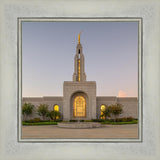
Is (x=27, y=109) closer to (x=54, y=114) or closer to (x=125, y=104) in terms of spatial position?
(x=54, y=114)

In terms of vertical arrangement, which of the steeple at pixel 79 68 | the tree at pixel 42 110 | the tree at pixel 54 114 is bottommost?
the tree at pixel 54 114

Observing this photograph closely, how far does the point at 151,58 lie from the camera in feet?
19.6

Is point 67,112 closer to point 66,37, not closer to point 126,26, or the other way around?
point 66,37

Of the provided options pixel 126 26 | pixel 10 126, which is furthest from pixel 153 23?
pixel 126 26

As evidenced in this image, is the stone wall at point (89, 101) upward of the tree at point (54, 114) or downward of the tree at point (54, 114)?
upward

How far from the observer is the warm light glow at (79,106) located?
25609 millimetres

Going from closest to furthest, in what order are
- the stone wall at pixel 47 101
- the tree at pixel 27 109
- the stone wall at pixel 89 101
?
the tree at pixel 27 109, the stone wall at pixel 89 101, the stone wall at pixel 47 101

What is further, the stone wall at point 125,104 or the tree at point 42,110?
the stone wall at point 125,104

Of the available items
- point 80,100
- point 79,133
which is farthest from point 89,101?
point 79,133

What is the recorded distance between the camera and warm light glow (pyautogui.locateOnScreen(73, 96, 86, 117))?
1008 inches

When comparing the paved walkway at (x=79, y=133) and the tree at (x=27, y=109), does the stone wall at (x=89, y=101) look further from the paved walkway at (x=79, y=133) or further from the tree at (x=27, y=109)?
the paved walkway at (x=79, y=133)

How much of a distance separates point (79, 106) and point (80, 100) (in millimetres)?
734

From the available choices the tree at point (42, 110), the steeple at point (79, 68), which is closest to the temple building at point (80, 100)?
the steeple at point (79, 68)

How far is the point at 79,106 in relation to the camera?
25797 mm
